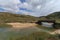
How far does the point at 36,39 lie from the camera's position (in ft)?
46.1

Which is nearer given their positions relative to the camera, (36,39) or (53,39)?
(36,39)

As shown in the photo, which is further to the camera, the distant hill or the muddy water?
the distant hill

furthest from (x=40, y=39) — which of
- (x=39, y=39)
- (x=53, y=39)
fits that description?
(x=53, y=39)

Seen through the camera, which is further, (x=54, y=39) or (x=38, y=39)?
(x=54, y=39)

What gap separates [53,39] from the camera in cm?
1575

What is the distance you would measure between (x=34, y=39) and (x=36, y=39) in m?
0.29

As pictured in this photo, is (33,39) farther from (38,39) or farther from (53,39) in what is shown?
(53,39)

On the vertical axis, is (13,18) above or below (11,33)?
below

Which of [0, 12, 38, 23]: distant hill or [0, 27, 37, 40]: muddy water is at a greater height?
[0, 27, 37, 40]: muddy water

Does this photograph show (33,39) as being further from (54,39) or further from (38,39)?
(54,39)

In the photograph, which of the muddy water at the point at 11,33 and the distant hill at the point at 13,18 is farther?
the distant hill at the point at 13,18

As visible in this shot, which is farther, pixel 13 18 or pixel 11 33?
pixel 13 18

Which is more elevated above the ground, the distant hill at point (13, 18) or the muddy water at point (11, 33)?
the muddy water at point (11, 33)

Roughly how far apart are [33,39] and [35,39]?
19 centimetres
